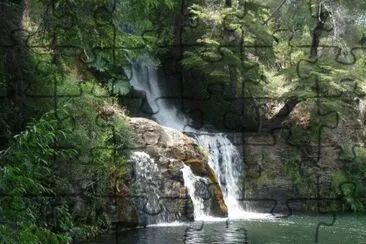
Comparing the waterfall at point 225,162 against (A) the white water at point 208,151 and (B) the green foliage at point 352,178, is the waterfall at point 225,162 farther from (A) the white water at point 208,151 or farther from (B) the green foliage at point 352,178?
(B) the green foliage at point 352,178

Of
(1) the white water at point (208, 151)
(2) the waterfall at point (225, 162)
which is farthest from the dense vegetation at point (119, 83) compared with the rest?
(2) the waterfall at point (225, 162)

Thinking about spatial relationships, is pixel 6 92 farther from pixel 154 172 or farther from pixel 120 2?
pixel 154 172

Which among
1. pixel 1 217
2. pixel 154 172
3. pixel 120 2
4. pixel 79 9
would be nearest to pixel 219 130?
pixel 154 172

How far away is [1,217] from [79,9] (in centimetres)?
325

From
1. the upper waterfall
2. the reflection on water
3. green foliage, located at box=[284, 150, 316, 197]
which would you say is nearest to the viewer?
the reflection on water

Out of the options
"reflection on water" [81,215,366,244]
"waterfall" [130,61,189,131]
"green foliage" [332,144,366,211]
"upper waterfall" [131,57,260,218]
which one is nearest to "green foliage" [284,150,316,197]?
"green foliage" [332,144,366,211]

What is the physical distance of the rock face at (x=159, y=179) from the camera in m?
10.7

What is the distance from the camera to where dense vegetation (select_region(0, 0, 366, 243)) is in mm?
6906

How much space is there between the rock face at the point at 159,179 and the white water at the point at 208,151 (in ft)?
1.02

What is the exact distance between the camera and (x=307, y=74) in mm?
15078

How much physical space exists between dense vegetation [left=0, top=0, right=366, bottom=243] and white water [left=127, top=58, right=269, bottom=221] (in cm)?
80

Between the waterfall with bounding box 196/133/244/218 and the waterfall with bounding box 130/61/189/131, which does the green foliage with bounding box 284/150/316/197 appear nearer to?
the waterfall with bounding box 196/133/244/218

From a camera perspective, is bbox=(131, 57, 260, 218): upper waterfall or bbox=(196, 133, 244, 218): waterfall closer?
bbox=(131, 57, 260, 218): upper waterfall

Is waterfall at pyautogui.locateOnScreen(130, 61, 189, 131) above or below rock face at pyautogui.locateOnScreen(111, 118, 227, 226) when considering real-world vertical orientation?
above
